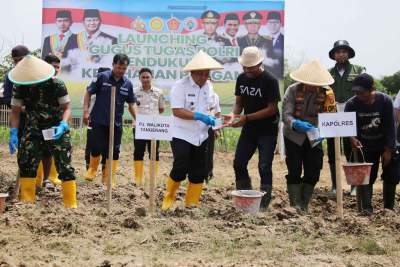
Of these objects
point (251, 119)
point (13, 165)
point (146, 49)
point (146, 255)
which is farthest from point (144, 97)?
point (146, 49)

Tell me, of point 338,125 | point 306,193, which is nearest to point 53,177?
point 306,193

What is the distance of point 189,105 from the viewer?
5.68 metres

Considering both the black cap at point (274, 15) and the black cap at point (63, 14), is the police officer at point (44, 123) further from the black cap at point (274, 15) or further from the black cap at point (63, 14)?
the black cap at point (274, 15)

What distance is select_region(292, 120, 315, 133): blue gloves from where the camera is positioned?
220 inches

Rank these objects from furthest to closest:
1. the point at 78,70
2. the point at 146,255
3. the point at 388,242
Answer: the point at 78,70 → the point at 388,242 → the point at 146,255

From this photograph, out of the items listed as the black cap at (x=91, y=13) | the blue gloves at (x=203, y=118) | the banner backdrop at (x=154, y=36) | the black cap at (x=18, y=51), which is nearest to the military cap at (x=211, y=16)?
the banner backdrop at (x=154, y=36)

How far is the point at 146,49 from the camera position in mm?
14273

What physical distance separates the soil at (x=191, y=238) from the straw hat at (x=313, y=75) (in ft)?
4.38

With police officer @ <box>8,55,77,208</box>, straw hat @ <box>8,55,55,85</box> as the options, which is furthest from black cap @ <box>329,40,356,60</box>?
straw hat @ <box>8,55,55,85</box>

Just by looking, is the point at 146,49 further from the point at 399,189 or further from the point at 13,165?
the point at 399,189

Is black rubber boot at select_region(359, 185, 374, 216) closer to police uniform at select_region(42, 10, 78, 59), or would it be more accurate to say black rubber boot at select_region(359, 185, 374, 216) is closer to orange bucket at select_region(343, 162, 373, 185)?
orange bucket at select_region(343, 162, 373, 185)

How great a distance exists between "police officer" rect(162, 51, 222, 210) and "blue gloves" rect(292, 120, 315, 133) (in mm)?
846

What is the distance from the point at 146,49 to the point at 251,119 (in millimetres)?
8934

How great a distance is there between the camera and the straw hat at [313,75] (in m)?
5.62
